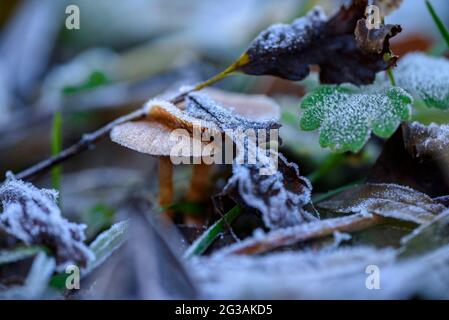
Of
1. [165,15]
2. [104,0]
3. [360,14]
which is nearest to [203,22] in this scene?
[165,15]

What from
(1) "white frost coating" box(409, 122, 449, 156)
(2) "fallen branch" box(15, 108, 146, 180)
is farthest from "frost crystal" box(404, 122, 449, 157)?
(2) "fallen branch" box(15, 108, 146, 180)

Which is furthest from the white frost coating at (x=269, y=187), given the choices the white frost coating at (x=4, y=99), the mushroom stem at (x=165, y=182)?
the white frost coating at (x=4, y=99)

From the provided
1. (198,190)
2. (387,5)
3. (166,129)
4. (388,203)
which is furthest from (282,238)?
(387,5)

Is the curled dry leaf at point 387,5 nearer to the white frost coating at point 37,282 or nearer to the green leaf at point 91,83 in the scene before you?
the white frost coating at point 37,282

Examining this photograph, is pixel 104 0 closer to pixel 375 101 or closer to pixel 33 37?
→ pixel 33 37

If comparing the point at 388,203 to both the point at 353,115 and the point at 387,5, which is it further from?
the point at 387,5

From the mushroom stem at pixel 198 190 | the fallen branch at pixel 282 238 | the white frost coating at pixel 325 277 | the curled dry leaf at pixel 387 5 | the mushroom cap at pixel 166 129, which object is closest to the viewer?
the white frost coating at pixel 325 277

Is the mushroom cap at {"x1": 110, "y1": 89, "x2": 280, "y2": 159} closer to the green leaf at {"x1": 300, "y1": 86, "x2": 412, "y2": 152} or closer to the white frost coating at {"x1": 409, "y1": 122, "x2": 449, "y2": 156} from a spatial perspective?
the green leaf at {"x1": 300, "y1": 86, "x2": 412, "y2": 152}
